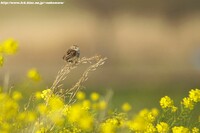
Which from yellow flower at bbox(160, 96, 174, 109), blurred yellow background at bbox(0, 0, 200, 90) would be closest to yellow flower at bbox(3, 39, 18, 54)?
yellow flower at bbox(160, 96, 174, 109)

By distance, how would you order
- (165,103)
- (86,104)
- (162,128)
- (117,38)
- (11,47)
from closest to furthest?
(11,47) → (86,104) → (162,128) → (165,103) → (117,38)

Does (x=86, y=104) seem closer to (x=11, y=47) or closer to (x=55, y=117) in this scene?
(x=55, y=117)

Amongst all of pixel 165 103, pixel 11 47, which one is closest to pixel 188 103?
pixel 165 103

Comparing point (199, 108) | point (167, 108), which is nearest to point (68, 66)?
point (167, 108)

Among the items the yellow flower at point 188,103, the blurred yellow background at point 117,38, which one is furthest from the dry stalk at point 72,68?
the blurred yellow background at point 117,38

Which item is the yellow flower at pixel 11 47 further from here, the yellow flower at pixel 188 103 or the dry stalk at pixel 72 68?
the yellow flower at pixel 188 103

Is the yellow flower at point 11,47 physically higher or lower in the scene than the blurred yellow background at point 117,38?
higher

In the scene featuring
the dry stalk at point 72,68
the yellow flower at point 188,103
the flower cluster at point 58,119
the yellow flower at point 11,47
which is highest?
the yellow flower at point 11,47

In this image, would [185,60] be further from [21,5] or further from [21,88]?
[21,88]
